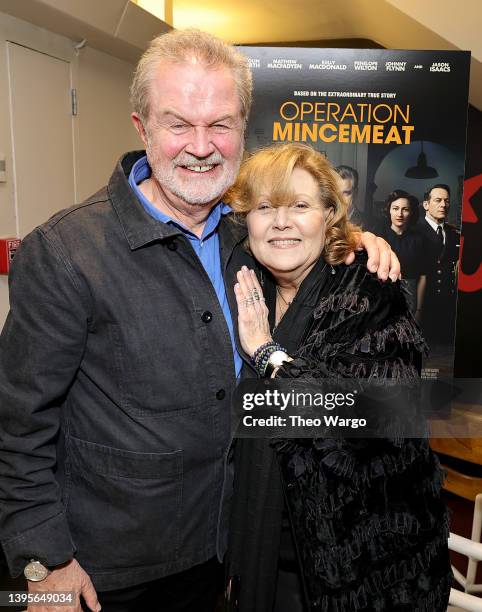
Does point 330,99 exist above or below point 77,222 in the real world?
above

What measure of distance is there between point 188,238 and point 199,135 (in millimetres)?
241

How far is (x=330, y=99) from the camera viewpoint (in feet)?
6.87

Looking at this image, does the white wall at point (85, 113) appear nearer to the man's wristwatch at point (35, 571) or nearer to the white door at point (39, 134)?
the white door at point (39, 134)

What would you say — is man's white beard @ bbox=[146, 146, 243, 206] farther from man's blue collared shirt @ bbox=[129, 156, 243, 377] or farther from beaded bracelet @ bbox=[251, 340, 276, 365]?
beaded bracelet @ bbox=[251, 340, 276, 365]

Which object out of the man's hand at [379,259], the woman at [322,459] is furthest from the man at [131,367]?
the man's hand at [379,259]

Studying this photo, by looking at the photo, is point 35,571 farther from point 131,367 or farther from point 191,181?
point 191,181

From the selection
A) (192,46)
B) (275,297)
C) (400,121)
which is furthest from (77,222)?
(400,121)

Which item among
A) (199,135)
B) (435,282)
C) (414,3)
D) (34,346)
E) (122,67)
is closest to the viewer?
(34,346)

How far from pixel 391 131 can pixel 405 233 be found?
384 mm

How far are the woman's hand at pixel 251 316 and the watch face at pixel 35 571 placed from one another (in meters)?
0.63

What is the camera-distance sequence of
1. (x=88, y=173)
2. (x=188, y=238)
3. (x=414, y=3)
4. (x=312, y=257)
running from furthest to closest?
1. (x=88, y=173)
2. (x=414, y=3)
3. (x=312, y=257)
4. (x=188, y=238)

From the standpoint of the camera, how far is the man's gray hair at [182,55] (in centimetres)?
123

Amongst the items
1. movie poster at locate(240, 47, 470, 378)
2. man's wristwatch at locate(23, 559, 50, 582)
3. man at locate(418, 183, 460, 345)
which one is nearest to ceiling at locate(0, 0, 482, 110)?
movie poster at locate(240, 47, 470, 378)

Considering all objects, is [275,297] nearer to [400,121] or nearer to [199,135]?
[199,135]
